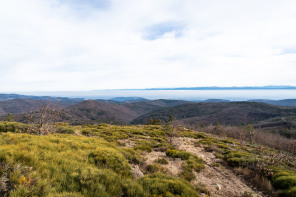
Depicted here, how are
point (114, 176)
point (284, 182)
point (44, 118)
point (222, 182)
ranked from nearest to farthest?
point (114, 176) → point (284, 182) → point (222, 182) → point (44, 118)

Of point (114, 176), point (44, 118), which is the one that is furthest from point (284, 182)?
point (44, 118)

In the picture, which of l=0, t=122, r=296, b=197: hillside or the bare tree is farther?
the bare tree

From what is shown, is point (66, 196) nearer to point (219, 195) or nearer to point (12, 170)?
point (12, 170)

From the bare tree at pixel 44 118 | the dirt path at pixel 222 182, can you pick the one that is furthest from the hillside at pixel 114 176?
the bare tree at pixel 44 118

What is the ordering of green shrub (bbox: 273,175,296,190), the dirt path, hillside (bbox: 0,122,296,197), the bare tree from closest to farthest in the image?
hillside (bbox: 0,122,296,197)
the dirt path
green shrub (bbox: 273,175,296,190)
the bare tree

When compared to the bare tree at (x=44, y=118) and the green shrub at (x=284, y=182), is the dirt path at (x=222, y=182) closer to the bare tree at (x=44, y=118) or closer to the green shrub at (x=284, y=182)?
the green shrub at (x=284, y=182)

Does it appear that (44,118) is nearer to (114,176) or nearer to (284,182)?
(114,176)

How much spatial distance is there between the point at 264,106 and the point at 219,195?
781 feet

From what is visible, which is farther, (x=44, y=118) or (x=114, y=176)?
(x=44, y=118)

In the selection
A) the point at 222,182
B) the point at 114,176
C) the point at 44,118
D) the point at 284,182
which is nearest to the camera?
the point at 114,176

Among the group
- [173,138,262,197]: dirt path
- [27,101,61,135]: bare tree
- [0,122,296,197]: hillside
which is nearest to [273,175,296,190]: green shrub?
[0,122,296,197]: hillside

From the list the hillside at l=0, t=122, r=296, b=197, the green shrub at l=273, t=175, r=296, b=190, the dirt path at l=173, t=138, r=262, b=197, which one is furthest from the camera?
the green shrub at l=273, t=175, r=296, b=190

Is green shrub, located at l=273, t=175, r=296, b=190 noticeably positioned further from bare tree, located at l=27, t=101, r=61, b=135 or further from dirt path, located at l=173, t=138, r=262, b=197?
bare tree, located at l=27, t=101, r=61, b=135

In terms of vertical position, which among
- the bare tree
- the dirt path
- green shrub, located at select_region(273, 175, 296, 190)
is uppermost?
the bare tree
